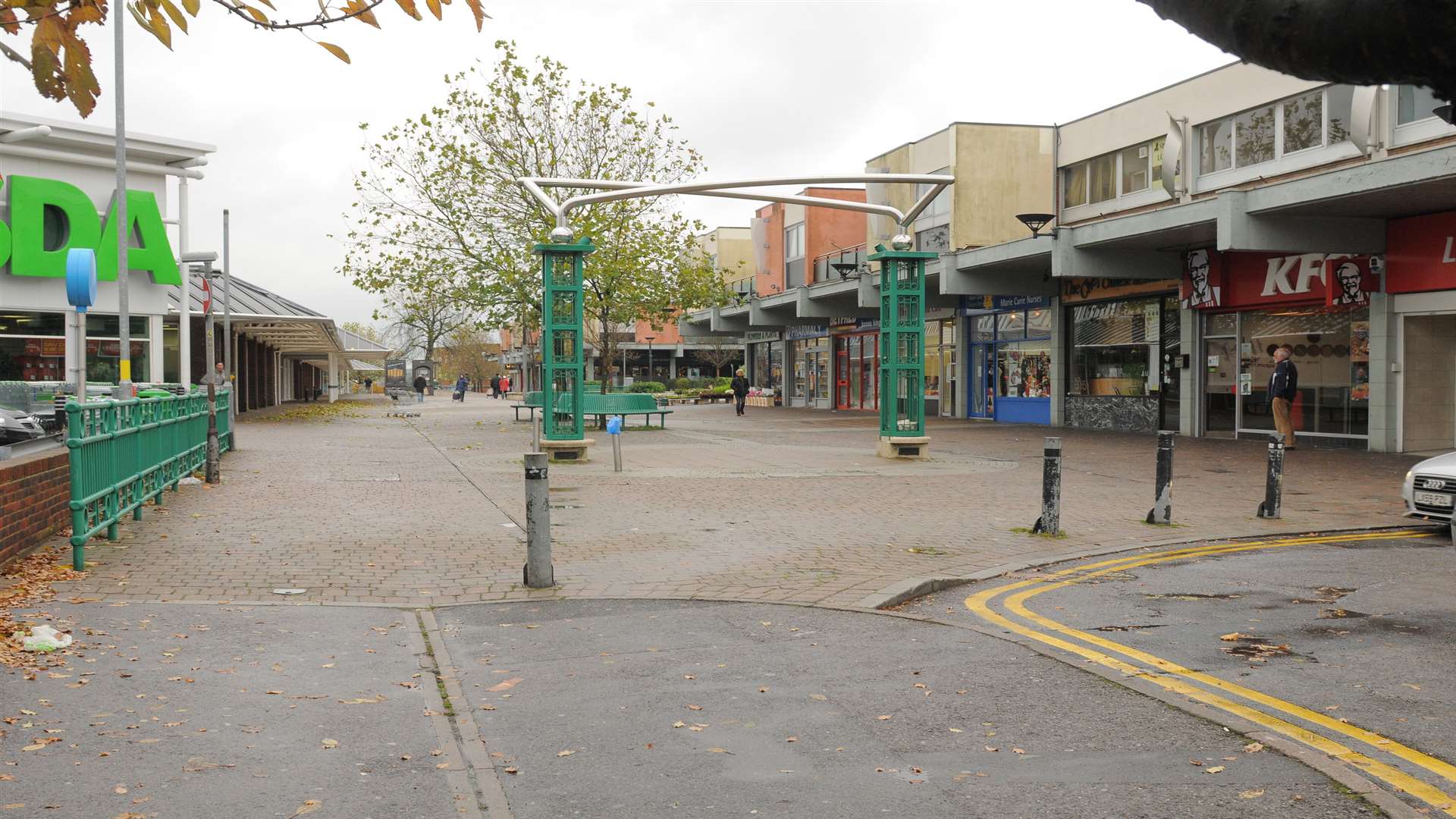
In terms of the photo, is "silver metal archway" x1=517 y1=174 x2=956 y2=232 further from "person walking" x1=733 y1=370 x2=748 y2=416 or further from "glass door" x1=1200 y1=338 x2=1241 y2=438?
"person walking" x1=733 y1=370 x2=748 y2=416

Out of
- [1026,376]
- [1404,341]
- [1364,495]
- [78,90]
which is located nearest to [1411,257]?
[1404,341]

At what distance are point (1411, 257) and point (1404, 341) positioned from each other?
54.6 inches

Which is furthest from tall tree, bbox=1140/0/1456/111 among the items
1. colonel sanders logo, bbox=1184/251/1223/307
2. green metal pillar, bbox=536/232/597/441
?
colonel sanders logo, bbox=1184/251/1223/307

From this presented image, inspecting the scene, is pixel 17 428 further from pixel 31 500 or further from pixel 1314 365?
pixel 1314 365

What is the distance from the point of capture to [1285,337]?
74.5 ft

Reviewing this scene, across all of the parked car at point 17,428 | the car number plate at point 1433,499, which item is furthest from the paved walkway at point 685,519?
the parked car at point 17,428

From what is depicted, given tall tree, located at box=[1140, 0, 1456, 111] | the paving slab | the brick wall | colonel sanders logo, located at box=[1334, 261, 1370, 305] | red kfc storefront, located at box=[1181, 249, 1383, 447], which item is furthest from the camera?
red kfc storefront, located at box=[1181, 249, 1383, 447]

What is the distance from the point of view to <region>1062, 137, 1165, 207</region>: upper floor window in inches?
1040

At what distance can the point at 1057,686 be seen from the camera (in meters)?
5.55

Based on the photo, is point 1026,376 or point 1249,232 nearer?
point 1249,232

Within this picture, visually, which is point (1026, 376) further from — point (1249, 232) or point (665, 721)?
point (665, 721)

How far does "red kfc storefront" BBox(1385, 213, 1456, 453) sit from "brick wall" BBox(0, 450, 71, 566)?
63.8 feet

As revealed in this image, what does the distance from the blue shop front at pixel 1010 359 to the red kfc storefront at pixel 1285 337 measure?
641 centimetres

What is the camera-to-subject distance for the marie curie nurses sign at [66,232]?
28.0m
